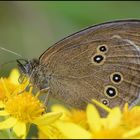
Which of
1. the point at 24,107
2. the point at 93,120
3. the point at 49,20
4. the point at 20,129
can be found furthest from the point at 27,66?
the point at 49,20

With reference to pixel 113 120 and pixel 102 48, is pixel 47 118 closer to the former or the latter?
pixel 113 120

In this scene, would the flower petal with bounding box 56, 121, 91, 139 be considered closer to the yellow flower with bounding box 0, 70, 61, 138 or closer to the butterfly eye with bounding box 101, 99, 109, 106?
the yellow flower with bounding box 0, 70, 61, 138

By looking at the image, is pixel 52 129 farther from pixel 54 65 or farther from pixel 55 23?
pixel 55 23

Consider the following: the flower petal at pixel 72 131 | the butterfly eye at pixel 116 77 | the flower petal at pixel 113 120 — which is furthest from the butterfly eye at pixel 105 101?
the flower petal at pixel 72 131

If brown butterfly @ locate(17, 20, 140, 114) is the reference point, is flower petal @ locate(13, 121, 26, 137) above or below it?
below

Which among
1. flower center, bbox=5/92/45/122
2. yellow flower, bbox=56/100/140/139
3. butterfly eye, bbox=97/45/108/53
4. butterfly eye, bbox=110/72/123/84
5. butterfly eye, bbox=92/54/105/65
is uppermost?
butterfly eye, bbox=97/45/108/53

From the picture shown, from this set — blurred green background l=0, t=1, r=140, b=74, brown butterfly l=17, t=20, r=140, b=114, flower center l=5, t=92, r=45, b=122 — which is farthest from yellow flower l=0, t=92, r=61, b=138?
blurred green background l=0, t=1, r=140, b=74
